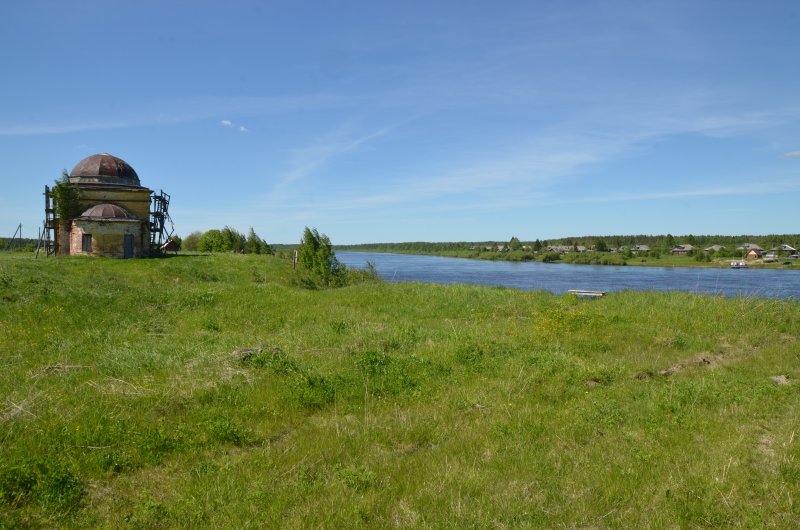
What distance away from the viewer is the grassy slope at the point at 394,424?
480 cm

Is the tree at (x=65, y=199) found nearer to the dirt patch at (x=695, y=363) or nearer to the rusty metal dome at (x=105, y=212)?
the rusty metal dome at (x=105, y=212)

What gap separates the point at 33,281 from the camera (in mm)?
18766

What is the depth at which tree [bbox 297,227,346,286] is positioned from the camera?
3516 centimetres

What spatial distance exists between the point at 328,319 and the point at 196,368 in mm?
6853

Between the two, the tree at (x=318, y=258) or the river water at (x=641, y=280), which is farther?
the river water at (x=641, y=280)

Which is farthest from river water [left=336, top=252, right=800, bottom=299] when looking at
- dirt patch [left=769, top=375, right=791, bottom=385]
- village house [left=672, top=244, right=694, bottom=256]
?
village house [left=672, top=244, right=694, bottom=256]

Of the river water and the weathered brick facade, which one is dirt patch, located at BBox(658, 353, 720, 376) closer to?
the river water

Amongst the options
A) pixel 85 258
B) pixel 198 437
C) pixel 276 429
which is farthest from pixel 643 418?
pixel 85 258

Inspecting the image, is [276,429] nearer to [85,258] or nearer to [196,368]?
[196,368]

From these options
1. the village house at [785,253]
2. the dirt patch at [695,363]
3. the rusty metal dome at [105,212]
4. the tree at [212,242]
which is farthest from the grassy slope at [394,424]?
the village house at [785,253]

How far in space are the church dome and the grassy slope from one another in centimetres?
2719

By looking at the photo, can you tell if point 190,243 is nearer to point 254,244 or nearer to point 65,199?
point 254,244

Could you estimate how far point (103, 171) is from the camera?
37.6 m

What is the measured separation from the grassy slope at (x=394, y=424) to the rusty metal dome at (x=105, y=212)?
22338 mm
